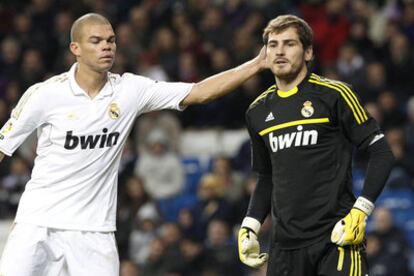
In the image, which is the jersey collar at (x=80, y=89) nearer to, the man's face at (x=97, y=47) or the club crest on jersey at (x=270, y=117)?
the man's face at (x=97, y=47)

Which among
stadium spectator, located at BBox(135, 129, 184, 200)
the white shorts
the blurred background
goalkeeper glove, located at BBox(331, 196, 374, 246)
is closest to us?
goalkeeper glove, located at BBox(331, 196, 374, 246)

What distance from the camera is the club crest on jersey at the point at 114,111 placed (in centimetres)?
650

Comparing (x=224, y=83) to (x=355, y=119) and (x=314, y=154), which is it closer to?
(x=314, y=154)

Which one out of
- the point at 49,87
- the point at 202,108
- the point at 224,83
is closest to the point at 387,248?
the point at 202,108

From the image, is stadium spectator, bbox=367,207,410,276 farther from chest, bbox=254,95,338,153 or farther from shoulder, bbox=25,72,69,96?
shoulder, bbox=25,72,69,96

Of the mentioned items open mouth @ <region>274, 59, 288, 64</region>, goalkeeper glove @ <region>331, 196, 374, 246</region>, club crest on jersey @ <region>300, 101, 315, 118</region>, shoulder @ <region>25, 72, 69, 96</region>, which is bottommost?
goalkeeper glove @ <region>331, 196, 374, 246</region>

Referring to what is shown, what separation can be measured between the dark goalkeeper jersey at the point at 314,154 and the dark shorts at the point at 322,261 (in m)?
0.06

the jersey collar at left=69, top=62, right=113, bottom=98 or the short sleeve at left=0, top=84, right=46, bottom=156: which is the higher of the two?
the jersey collar at left=69, top=62, right=113, bottom=98

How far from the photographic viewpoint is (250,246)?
6352mm

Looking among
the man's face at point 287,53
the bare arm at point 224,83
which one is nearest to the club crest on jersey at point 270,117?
the man's face at point 287,53

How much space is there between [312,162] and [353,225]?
47 centimetres

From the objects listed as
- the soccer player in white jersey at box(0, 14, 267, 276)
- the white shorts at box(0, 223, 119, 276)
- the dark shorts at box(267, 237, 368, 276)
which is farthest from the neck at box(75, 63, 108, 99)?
the dark shorts at box(267, 237, 368, 276)

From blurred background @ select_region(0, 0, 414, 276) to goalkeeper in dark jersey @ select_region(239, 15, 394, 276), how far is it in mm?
4941

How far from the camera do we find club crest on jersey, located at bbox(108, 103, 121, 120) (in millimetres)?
6496
